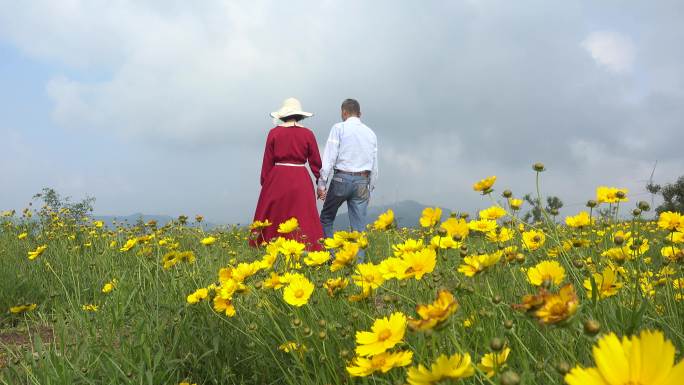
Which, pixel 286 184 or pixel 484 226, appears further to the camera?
pixel 286 184

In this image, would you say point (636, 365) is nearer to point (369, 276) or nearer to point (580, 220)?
point (369, 276)

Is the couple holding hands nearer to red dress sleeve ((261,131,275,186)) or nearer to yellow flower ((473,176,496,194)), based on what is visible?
red dress sleeve ((261,131,275,186))

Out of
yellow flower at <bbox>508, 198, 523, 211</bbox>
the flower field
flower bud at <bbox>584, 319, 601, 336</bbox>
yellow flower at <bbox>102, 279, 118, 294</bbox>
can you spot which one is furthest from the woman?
flower bud at <bbox>584, 319, 601, 336</bbox>

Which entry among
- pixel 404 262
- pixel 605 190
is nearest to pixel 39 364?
pixel 404 262

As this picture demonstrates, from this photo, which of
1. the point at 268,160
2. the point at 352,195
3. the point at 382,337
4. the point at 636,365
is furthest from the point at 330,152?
the point at 636,365

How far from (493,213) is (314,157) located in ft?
10.8

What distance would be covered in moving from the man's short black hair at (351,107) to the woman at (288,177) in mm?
376

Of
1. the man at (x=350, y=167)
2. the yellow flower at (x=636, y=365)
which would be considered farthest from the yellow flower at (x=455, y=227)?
the man at (x=350, y=167)

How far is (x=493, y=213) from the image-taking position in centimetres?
196

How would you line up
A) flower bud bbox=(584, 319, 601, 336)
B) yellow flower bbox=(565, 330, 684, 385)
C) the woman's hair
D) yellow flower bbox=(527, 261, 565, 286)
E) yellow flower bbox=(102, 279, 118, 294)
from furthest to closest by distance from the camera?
the woman's hair, yellow flower bbox=(102, 279, 118, 294), yellow flower bbox=(527, 261, 565, 286), flower bud bbox=(584, 319, 601, 336), yellow flower bbox=(565, 330, 684, 385)

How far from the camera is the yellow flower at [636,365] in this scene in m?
0.48

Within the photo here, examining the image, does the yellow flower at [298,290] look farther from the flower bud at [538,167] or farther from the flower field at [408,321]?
the flower bud at [538,167]

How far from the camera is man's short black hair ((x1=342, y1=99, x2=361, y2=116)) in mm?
5070

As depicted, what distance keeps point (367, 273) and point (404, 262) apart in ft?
0.62
